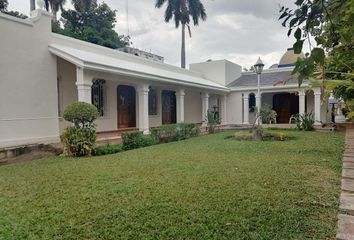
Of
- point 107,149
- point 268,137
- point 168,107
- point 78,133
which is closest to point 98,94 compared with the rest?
point 107,149

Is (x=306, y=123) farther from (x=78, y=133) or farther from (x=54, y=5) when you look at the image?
(x=54, y=5)

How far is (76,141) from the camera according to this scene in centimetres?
883

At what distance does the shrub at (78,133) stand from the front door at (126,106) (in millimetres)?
5323

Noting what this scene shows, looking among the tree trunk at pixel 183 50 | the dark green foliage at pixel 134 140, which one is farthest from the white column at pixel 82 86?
the tree trunk at pixel 183 50

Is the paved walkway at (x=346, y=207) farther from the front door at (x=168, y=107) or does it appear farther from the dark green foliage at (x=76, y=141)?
the front door at (x=168, y=107)

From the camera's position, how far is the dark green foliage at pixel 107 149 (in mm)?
9344

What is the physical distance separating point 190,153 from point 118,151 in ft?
8.83

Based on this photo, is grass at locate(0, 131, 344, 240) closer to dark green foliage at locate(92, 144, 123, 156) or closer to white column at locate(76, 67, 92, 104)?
dark green foliage at locate(92, 144, 123, 156)

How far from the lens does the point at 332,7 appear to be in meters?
1.66

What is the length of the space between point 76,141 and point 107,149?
3.85 ft

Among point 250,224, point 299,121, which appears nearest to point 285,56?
point 299,121

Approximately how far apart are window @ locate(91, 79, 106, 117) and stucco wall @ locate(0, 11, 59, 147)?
8.86 ft

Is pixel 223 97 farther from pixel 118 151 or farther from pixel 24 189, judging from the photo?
pixel 24 189

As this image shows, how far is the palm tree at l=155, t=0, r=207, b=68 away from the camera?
1107 inches
